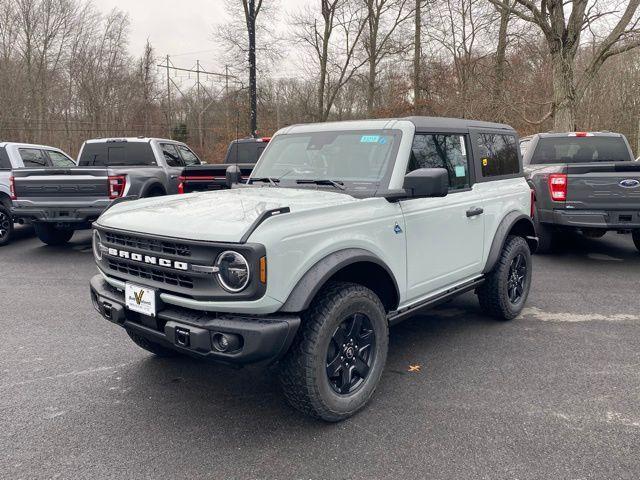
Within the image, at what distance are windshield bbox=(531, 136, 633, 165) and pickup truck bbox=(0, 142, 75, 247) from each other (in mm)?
9401

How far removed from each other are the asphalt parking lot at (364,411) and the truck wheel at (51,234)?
4.41 metres

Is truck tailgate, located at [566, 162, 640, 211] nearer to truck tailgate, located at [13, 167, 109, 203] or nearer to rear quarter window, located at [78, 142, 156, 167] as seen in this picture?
truck tailgate, located at [13, 167, 109, 203]

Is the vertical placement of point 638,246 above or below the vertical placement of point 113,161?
below

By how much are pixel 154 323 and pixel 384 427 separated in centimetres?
153

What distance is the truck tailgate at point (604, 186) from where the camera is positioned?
673cm

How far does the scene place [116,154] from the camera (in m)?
10.0

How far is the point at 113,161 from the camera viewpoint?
10055 mm

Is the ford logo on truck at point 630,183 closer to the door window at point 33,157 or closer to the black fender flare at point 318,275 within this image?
the black fender flare at point 318,275

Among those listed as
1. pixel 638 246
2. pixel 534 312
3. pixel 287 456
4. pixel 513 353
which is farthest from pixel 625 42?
pixel 287 456

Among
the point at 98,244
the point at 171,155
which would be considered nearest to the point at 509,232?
the point at 98,244

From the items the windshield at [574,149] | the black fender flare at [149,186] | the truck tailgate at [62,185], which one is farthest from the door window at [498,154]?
the truck tailgate at [62,185]

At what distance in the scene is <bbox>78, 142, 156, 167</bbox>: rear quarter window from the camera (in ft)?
32.3

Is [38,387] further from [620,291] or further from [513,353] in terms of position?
[620,291]

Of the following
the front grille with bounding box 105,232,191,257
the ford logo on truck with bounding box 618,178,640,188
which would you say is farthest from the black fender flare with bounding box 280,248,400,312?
the ford logo on truck with bounding box 618,178,640,188
